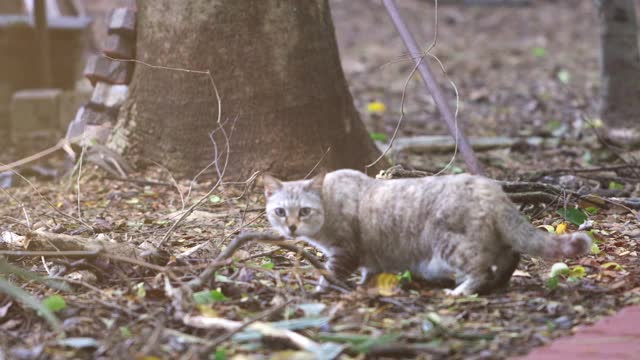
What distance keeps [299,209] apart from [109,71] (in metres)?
3.33

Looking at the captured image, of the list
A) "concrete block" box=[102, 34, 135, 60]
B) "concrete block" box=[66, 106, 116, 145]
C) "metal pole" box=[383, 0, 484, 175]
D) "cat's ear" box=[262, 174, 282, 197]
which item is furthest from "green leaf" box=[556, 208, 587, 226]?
"concrete block" box=[66, 106, 116, 145]

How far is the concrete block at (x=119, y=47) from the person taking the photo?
6984 millimetres


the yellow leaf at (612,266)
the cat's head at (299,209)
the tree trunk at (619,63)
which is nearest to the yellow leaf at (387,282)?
the cat's head at (299,209)

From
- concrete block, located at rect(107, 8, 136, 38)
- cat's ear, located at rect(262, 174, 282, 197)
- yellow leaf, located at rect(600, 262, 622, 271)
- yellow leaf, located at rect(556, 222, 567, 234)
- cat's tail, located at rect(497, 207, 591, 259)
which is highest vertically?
concrete block, located at rect(107, 8, 136, 38)

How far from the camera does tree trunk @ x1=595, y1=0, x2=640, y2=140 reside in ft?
28.7

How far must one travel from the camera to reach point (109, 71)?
7.28 metres

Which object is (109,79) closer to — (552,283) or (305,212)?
(305,212)

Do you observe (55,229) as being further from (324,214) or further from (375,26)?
(375,26)

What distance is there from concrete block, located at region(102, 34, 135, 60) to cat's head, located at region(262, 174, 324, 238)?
2848mm

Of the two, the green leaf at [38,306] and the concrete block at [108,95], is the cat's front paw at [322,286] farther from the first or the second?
the concrete block at [108,95]

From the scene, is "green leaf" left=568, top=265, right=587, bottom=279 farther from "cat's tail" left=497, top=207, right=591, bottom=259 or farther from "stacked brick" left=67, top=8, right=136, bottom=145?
"stacked brick" left=67, top=8, right=136, bottom=145

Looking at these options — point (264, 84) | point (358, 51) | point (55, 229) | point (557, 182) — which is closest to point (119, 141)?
point (264, 84)

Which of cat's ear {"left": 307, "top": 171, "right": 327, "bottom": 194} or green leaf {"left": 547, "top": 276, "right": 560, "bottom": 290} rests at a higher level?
cat's ear {"left": 307, "top": 171, "right": 327, "bottom": 194}

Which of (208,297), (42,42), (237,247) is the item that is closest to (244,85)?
(237,247)
